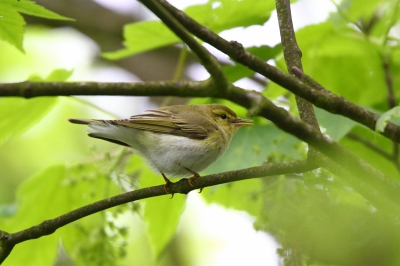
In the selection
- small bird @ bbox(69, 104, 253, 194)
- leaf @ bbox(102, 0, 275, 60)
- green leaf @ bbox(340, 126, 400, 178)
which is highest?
leaf @ bbox(102, 0, 275, 60)

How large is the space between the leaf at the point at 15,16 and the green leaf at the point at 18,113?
0.81m

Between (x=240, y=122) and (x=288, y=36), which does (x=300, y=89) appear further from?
(x=240, y=122)

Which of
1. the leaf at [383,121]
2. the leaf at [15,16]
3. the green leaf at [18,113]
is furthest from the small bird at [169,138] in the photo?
the leaf at [383,121]

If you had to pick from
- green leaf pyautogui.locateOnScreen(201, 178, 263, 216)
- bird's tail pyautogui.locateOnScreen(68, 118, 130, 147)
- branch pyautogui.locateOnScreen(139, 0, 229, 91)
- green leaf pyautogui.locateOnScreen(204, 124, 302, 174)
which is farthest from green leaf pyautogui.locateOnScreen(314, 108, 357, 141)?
bird's tail pyautogui.locateOnScreen(68, 118, 130, 147)

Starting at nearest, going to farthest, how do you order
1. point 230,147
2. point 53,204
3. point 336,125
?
1. point 336,125
2. point 230,147
3. point 53,204

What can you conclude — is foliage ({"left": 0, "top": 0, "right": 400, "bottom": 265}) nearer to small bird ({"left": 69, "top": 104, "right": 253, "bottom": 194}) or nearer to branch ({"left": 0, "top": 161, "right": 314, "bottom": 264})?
small bird ({"left": 69, "top": 104, "right": 253, "bottom": 194})

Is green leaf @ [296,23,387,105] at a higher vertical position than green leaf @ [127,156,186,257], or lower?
higher

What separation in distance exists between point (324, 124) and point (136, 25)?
1.36 meters

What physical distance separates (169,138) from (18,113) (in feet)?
3.47

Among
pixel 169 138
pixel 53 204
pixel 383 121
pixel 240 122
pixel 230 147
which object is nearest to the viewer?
pixel 383 121

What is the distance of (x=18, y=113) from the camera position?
343cm

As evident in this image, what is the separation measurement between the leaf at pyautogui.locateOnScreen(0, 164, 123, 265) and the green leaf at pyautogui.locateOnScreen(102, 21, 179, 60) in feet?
2.89

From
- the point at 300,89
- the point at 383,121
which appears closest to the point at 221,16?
the point at 300,89

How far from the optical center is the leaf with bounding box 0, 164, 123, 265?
3.53 meters
